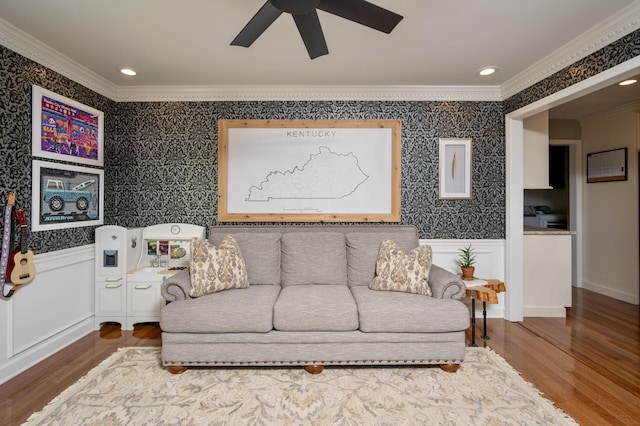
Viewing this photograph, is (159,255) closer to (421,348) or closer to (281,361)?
(281,361)

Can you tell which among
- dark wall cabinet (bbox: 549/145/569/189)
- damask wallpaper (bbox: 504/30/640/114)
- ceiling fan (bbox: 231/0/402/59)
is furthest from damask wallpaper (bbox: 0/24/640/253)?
dark wall cabinet (bbox: 549/145/569/189)

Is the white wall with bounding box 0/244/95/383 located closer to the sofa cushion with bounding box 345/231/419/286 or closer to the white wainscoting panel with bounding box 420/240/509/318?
the sofa cushion with bounding box 345/231/419/286

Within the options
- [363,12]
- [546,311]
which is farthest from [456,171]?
[363,12]

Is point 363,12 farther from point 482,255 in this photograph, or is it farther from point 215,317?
point 482,255

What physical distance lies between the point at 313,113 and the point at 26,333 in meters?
3.21

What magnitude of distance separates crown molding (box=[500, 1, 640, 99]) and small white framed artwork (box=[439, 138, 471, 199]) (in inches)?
29.2

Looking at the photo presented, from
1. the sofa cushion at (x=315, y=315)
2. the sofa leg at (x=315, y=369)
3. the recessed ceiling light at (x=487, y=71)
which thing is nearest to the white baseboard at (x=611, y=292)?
the recessed ceiling light at (x=487, y=71)

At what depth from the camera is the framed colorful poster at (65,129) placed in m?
2.52

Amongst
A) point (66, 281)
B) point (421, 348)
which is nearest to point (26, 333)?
point (66, 281)

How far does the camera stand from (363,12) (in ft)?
5.13

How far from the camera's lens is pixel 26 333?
2.40 metres

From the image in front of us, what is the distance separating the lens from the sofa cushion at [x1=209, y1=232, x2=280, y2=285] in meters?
2.95

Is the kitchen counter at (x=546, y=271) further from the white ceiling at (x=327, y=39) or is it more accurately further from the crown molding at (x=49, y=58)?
the crown molding at (x=49, y=58)

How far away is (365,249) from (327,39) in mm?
1872
